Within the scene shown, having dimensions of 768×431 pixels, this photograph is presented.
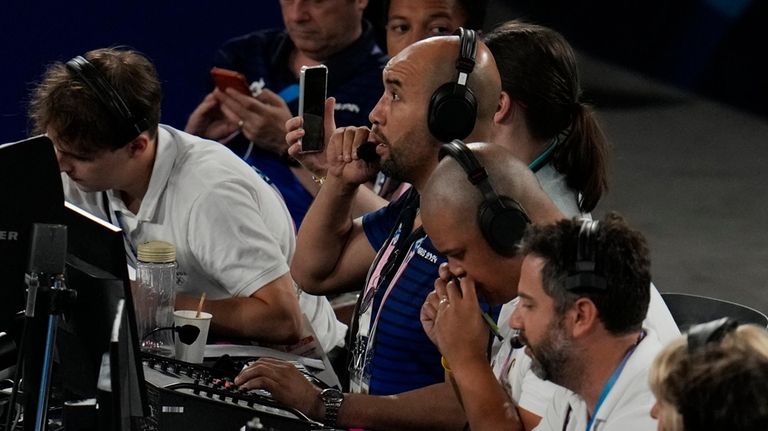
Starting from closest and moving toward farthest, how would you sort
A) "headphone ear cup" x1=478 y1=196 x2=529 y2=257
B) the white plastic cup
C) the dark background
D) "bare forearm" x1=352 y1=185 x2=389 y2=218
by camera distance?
"headphone ear cup" x1=478 y1=196 x2=529 y2=257, the white plastic cup, "bare forearm" x1=352 y1=185 x2=389 y2=218, the dark background

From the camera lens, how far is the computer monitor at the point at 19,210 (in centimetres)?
229

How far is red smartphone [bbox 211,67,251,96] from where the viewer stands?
396 centimetres

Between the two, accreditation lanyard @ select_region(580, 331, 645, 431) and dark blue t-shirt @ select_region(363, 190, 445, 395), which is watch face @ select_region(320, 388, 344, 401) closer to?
dark blue t-shirt @ select_region(363, 190, 445, 395)

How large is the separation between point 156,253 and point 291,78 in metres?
1.63

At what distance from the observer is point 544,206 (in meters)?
2.19

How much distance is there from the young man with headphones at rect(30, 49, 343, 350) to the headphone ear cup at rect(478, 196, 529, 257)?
2.84ft

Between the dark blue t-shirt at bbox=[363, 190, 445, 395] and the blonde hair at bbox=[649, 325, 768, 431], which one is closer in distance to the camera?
the blonde hair at bbox=[649, 325, 768, 431]

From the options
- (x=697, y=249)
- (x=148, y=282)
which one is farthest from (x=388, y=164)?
(x=697, y=249)

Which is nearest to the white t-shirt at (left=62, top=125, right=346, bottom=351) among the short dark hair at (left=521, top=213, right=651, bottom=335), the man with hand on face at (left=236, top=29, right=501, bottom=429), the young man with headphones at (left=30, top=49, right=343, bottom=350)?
the young man with headphones at (left=30, top=49, right=343, bottom=350)

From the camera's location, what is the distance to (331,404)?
7.67ft

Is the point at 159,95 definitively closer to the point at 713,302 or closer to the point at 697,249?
the point at 713,302

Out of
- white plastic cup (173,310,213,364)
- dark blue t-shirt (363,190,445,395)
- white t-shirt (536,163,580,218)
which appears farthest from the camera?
white t-shirt (536,163,580,218)

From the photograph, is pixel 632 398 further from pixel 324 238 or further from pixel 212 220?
pixel 212 220

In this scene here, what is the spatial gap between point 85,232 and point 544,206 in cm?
77
